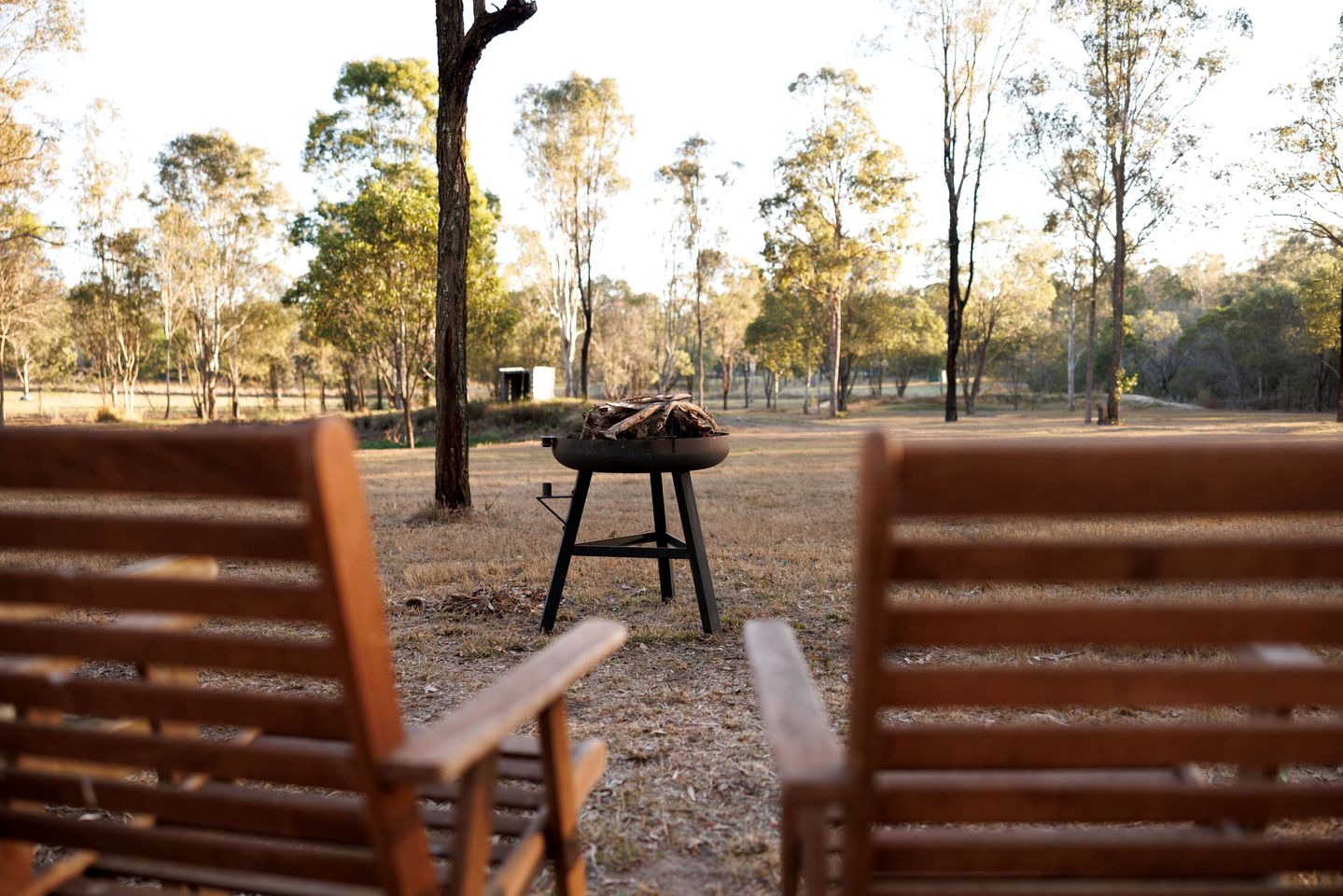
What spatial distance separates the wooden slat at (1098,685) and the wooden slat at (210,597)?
769 mm

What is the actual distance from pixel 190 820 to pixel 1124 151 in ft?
92.8

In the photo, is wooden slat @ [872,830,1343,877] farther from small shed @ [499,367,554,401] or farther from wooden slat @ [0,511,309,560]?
small shed @ [499,367,554,401]

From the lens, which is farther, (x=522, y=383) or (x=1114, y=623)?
(x=522, y=383)

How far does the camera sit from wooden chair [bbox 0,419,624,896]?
41.3 inches

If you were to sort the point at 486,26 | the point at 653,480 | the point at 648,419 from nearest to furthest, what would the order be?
the point at 648,419
the point at 653,480
the point at 486,26

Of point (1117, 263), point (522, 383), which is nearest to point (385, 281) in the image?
point (522, 383)

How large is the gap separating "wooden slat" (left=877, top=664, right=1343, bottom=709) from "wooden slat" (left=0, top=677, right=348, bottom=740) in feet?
2.57

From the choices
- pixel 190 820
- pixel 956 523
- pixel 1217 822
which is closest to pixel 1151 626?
pixel 1217 822

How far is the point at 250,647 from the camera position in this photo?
3.73ft

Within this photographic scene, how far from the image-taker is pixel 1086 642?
1.04m

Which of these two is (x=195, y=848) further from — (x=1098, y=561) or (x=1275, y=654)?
(x=1275, y=654)

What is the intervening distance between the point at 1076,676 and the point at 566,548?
3.75 meters

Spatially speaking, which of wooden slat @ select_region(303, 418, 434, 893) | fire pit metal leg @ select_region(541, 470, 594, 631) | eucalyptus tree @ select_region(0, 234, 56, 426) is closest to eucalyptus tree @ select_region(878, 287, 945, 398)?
eucalyptus tree @ select_region(0, 234, 56, 426)

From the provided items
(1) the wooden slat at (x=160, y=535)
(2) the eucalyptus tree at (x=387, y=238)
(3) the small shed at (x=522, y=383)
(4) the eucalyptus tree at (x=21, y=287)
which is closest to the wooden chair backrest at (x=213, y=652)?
(1) the wooden slat at (x=160, y=535)
